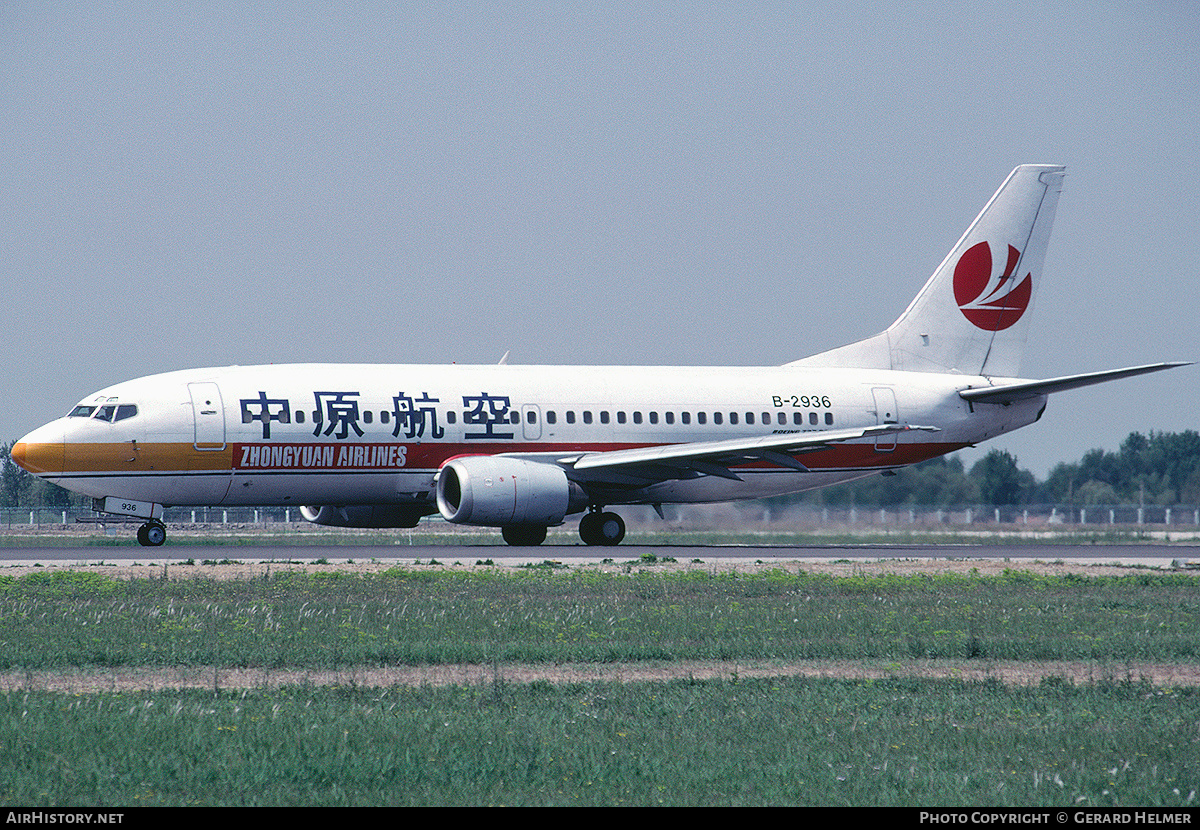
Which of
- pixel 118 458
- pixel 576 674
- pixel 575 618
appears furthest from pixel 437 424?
pixel 576 674

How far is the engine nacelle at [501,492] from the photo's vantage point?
3116 centimetres

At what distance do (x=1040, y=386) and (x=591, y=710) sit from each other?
28.8 metres

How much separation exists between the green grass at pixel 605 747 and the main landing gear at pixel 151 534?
21.1 metres

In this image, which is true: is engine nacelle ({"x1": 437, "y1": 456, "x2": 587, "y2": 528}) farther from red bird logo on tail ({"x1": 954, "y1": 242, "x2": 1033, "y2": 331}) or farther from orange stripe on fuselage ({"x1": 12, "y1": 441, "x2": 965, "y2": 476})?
red bird logo on tail ({"x1": 954, "y1": 242, "x2": 1033, "y2": 331})

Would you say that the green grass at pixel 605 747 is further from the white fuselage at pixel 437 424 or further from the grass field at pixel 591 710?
the white fuselage at pixel 437 424

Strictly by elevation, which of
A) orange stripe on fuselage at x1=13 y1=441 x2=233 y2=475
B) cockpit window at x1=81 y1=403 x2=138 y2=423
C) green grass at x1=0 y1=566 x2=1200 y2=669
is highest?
cockpit window at x1=81 y1=403 x2=138 y2=423

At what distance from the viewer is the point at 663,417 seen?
118 ft

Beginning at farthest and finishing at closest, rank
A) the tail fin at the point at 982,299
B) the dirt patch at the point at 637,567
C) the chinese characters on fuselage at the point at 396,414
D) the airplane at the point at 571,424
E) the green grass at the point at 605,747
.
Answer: the tail fin at the point at 982,299 → the chinese characters on fuselage at the point at 396,414 → the airplane at the point at 571,424 → the dirt patch at the point at 637,567 → the green grass at the point at 605,747

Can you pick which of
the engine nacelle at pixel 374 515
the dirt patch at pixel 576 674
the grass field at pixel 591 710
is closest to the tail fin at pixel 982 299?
the engine nacelle at pixel 374 515

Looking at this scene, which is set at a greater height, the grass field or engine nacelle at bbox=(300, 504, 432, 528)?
engine nacelle at bbox=(300, 504, 432, 528)

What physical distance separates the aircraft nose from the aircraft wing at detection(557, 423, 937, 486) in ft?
38.4

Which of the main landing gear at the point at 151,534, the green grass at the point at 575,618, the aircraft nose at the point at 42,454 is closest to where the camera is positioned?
the green grass at the point at 575,618

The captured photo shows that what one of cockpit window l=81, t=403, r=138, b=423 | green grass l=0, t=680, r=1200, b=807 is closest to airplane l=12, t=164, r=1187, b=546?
cockpit window l=81, t=403, r=138, b=423

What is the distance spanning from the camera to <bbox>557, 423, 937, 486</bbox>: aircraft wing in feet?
109
